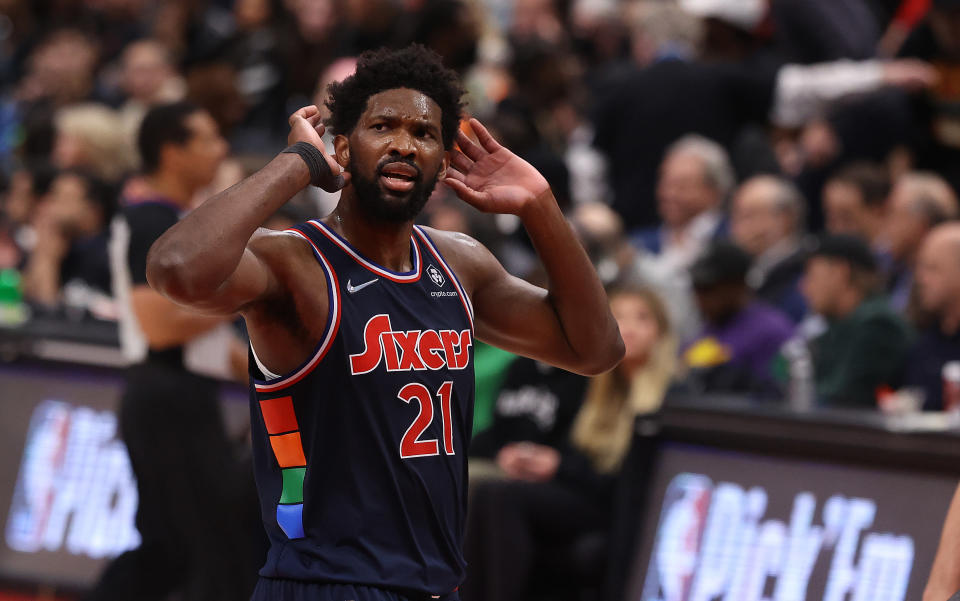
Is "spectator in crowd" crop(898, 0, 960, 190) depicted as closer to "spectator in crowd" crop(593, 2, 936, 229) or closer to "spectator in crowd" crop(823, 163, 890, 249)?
"spectator in crowd" crop(593, 2, 936, 229)

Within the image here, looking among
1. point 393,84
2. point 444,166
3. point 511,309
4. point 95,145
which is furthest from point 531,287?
point 95,145

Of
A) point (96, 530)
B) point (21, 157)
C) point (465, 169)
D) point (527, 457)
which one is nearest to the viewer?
point (465, 169)

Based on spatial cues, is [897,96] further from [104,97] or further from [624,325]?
[104,97]

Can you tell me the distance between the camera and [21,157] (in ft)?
37.0

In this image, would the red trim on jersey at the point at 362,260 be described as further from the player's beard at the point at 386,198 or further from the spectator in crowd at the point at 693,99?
the spectator in crowd at the point at 693,99

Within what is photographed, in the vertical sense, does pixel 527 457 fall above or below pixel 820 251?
below

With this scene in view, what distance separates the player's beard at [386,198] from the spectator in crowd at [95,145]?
6.83m

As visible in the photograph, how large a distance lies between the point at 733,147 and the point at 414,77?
612 cm

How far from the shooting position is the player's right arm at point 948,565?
3.46 m

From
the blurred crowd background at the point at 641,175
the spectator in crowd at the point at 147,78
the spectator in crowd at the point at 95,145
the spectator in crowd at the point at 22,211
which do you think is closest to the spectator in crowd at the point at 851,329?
the blurred crowd background at the point at 641,175

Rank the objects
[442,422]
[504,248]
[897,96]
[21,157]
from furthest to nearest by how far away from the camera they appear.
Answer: [21,157]
[897,96]
[504,248]
[442,422]

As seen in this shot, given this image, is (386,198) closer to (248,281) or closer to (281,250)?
(281,250)

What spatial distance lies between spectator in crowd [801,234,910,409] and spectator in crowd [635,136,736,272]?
1.42 metres

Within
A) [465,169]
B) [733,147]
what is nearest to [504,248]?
[733,147]
